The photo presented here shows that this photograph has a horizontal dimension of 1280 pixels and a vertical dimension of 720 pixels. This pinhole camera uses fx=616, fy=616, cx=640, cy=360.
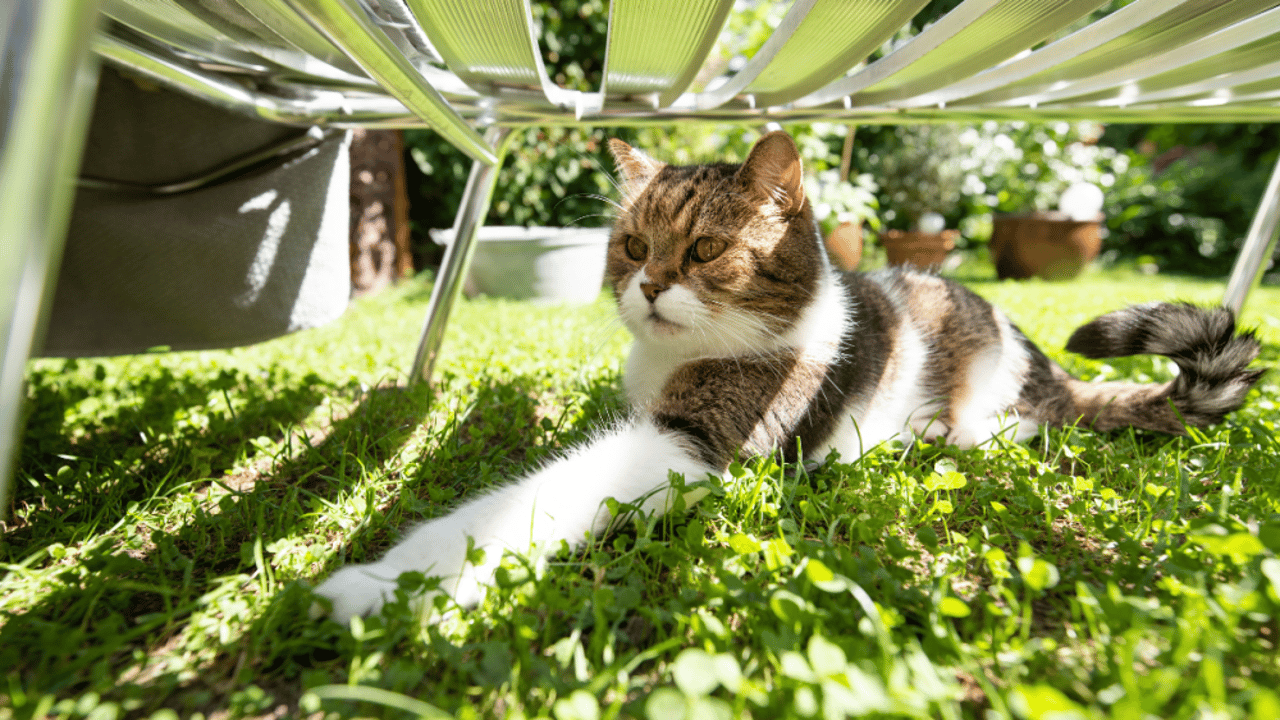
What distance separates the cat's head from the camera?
1.43 m

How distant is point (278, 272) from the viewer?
1788 mm

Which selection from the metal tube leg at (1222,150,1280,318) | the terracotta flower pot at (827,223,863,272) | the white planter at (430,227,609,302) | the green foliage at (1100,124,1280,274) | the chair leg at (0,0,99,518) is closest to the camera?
the chair leg at (0,0,99,518)

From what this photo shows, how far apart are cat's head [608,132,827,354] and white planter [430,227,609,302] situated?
296cm

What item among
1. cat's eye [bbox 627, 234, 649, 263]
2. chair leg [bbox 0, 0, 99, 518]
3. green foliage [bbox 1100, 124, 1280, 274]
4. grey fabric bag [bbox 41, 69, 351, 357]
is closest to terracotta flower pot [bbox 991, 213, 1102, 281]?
green foliage [bbox 1100, 124, 1280, 274]

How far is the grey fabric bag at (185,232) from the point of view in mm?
1612

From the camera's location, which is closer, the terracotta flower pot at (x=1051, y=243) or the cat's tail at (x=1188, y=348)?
the cat's tail at (x=1188, y=348)

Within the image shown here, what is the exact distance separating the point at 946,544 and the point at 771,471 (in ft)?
1.05

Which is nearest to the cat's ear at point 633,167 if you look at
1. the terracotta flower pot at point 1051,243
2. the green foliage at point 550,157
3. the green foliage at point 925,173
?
the green foliage at point 550,157

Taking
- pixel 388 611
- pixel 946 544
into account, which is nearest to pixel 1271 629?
pixel 946 544

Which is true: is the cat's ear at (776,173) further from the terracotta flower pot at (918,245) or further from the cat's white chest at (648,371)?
the terracotta flower pot at (918,245)

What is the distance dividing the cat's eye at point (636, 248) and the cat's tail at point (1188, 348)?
43.5 inches

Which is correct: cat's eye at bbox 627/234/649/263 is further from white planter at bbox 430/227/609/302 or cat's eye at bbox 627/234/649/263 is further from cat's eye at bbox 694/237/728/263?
white planter at bbox 430/227/609/302

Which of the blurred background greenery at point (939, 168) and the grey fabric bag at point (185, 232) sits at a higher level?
the blurred background greenery at point (939, 168)

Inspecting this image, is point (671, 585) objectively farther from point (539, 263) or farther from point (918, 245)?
point (918, 245)
